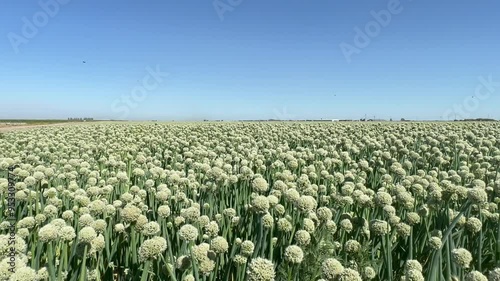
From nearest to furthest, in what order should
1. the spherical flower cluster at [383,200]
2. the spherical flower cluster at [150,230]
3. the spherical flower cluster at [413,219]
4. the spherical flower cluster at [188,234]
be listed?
the spherical flower cluster at [188,234] → the spherical flower cluster at [150,230] → the spherical flower cluster at [413,219] → the spherical flower cluster at [383,200]

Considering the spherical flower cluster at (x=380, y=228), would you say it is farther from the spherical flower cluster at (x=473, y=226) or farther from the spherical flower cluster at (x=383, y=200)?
the spherical flower cluster at (x=473, y=226)

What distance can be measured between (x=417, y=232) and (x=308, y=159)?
514cm

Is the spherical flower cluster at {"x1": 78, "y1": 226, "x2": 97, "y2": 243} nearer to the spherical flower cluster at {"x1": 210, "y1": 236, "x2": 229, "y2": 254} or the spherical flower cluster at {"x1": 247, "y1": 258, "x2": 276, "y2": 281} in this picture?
the spherical flower cluster at {"x1": 210, "y1": 236, "x2": 229, "y2": 254}

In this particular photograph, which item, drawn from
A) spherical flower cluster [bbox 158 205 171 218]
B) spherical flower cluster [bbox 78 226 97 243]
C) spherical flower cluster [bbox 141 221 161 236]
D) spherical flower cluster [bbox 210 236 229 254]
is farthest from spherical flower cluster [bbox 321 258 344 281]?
spherical flower cluster [bbox 158 205 171 218]

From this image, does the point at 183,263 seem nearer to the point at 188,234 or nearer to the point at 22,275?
the point at 188,234

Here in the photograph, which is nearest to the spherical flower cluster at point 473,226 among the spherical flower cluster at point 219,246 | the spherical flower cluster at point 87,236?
the spherical flower cluster at point 219,246

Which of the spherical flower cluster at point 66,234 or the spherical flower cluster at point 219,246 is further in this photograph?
the spherical flower cluster at point 66,234

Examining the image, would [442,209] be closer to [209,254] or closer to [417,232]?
[417,232]

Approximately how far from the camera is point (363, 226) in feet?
13.7

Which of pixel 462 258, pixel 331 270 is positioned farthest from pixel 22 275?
pixel 462 258

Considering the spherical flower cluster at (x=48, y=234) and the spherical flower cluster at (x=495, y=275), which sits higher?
the spherical flower cluster at (x=495, y=275)

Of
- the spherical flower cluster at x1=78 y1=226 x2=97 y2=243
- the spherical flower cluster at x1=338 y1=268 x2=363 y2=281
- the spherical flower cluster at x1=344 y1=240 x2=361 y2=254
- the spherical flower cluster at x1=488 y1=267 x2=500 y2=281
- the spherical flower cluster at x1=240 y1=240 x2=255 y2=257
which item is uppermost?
the spherical flower cluster at x1=488 y1=267 x2=500 y2=281

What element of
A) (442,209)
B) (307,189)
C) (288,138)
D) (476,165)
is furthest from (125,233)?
(288,138)

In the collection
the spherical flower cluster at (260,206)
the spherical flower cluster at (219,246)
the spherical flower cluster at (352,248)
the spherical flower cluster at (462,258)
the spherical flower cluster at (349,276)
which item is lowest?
the spherical flower cluster at (352,248)
